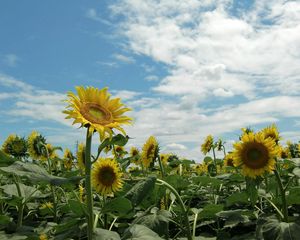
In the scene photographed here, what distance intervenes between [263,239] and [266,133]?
4.12 feet

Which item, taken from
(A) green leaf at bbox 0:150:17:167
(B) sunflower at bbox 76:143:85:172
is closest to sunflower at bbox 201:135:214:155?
(B) sunflower at bbox 76:143:85:172

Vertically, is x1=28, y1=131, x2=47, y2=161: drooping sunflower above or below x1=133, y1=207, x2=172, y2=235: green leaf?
above

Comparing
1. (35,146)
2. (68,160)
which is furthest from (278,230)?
(68,160)

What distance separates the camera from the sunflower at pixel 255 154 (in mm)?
3733

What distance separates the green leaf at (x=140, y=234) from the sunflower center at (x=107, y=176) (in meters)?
1.15

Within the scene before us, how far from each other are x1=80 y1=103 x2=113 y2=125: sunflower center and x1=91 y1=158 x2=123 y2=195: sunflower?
1.08 meters

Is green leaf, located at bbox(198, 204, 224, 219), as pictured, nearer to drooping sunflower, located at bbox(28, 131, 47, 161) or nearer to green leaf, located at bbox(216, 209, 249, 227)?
green leaf, located at bbox(216, 209, 249, 227)

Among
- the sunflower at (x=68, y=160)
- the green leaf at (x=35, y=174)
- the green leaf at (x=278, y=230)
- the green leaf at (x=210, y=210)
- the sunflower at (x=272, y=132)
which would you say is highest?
the sunflower at (x=68, y=160)

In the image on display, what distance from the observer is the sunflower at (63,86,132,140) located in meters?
3.09

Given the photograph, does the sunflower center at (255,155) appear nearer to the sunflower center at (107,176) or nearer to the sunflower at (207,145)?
the sunflower center at (107,176)

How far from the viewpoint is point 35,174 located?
276cm

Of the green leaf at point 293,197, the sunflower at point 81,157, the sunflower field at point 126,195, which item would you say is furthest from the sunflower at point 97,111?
the sunflower at point 81,157

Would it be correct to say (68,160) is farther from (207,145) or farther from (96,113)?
(96,113)

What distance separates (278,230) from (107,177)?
1.75m
